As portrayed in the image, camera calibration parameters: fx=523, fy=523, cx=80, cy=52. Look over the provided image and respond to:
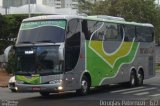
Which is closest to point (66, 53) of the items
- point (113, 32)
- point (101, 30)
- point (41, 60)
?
point (41, 60)

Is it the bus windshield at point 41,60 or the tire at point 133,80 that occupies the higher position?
the bus windshield at point 41,60

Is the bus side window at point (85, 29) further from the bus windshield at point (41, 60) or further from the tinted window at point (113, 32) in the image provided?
the bus windshield at point (41, 60)

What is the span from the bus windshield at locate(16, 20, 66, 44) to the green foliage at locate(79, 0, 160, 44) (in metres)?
34.2

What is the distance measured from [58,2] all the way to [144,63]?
12150 cm

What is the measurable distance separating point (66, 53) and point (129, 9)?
3609 centimetres

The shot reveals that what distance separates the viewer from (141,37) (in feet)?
97.6

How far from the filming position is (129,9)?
56.8 meters

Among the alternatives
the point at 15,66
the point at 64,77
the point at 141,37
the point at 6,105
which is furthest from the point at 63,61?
the point at 141,37

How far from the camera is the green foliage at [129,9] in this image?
56.2m

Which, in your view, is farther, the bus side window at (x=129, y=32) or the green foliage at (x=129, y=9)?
the green foliage at (x=129, y=9)

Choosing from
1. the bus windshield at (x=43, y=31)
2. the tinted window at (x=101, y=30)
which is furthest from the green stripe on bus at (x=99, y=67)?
the bus windshield at (x=43, y=31)

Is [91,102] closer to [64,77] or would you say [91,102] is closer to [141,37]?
[64,77]

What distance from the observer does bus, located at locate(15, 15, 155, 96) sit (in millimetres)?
21359

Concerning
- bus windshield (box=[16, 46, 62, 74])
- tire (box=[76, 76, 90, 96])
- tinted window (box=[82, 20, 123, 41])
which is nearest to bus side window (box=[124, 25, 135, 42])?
tinted window (box=[82, 20, 123, 41])
